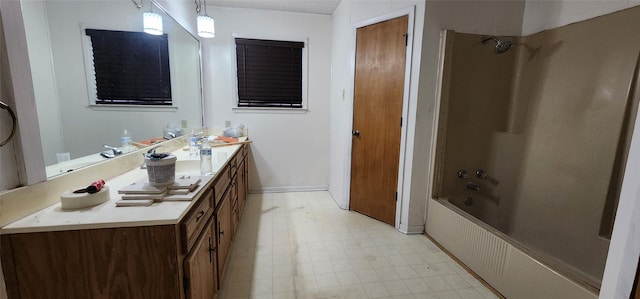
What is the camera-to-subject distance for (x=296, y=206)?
3143mm

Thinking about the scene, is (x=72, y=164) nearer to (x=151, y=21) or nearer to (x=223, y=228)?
(x=223, y=228)

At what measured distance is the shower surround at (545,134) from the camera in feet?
5.56

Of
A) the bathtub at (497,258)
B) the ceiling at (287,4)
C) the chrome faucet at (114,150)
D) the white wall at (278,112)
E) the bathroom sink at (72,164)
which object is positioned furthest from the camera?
the white wall at (278,112)

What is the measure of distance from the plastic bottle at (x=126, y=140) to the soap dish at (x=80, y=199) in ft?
2.19

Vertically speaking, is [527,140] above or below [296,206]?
above

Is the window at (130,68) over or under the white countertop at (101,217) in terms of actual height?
over

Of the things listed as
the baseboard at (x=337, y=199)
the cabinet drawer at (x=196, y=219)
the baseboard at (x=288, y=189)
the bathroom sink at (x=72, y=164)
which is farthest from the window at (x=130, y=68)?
the baseboard at (x=337, y=199)

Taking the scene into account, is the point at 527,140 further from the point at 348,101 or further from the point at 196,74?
the point at 196,74

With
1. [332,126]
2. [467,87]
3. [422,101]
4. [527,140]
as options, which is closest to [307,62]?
[332,126]

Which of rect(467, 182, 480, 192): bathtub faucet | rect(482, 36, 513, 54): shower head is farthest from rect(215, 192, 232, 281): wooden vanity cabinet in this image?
rect(482, 36, 513, 54): shower head

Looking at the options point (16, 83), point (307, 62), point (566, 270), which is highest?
point (307, 62)

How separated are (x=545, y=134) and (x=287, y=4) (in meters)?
2.92

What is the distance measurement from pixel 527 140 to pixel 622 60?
0.80 metres

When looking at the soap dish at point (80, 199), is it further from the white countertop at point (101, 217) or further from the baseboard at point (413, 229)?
the baseboard at point (413, 229)
